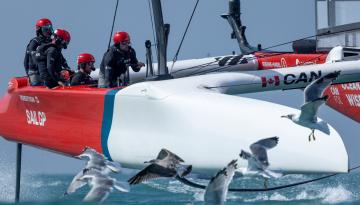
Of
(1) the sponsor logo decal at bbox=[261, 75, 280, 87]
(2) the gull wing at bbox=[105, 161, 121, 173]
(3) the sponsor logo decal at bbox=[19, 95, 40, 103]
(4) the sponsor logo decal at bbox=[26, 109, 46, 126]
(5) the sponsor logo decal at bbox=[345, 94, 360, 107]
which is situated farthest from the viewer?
(5) the sponsor logo decal at bbox=[345, 94, 360, 107]

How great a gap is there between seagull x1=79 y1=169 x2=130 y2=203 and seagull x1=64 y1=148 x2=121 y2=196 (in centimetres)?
5

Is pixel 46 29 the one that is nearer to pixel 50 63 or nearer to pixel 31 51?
pixel 31 51

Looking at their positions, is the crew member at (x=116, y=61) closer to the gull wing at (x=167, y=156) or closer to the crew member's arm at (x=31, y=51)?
the crew member's arm at (x=31, y=51)

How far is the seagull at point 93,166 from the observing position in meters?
8.43


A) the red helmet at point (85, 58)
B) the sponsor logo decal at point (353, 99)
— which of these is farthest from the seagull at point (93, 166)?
the sponsor logo decal at point (353, 99)

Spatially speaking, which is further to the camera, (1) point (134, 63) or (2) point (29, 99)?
(2) point (29, 99)

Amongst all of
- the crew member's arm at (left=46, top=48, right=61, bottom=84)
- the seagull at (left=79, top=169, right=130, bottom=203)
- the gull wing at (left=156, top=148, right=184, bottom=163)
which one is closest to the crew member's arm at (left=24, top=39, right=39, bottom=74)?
the crew member's arm at (left=46, top=48, right=61, bottom=84)

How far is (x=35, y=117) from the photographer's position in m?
10.4

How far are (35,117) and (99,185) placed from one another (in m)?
2.36

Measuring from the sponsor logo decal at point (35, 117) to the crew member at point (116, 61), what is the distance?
64cm

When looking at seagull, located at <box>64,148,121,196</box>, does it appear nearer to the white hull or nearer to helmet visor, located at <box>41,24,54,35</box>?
the white hull

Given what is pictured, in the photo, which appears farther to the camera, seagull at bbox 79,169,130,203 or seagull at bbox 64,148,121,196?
seagull at bbox 64,148,121,196

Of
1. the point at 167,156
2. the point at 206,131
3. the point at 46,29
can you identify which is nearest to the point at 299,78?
the point at 206,131

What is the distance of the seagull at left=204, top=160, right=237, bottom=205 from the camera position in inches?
302
